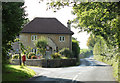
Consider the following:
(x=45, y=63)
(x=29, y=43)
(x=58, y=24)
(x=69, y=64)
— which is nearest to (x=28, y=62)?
(x=45, y=63)

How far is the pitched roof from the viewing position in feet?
166

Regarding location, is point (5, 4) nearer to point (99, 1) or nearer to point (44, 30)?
point (99, 1)

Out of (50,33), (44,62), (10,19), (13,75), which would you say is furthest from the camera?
(50,33)

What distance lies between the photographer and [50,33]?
50781 millimetres

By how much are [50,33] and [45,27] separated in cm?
189

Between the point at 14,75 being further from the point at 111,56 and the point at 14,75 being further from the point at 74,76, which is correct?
the point at 111,56

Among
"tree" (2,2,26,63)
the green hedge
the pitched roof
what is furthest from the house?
"tree" (2,2,26,63)

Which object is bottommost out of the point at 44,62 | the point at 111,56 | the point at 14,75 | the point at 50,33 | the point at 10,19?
the point at 14,75

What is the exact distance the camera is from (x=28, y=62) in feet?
115

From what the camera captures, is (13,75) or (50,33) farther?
(50,33)

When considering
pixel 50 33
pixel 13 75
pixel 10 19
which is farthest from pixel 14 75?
pixel 50 33

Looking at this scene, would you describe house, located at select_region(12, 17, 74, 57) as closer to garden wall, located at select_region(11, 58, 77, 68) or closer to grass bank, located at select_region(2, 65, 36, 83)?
garden wall, located at select_region(11, 58, 77, 68)

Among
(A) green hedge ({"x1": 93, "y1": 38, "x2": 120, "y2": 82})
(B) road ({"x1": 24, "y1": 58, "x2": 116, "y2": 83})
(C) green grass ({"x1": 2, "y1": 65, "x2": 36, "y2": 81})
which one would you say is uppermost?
(A) green hedge ({"x1": 93, "y1": 38, "x2": 120, "y2": 82})

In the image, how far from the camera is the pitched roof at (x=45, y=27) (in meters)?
50.6
